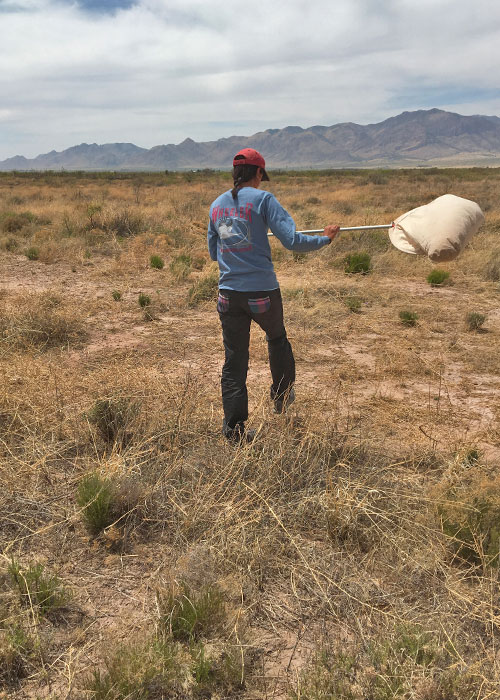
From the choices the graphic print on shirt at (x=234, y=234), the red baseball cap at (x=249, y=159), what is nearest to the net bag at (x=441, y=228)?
the red baseball cap at (x=249, y=159)

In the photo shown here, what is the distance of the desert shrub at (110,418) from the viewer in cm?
344

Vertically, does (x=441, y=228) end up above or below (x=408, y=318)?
above

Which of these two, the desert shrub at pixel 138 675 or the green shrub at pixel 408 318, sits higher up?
the green shrub at pixel 408 318

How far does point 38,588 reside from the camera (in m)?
2.16

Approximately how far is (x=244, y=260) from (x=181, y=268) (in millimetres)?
6205

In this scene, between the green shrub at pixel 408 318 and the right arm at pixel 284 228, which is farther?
the green shrub at pixel 408 318

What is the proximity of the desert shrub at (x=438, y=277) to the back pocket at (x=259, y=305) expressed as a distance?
6.12 metres

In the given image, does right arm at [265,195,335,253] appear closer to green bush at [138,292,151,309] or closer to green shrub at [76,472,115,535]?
green shrub at [76,472,115,535]

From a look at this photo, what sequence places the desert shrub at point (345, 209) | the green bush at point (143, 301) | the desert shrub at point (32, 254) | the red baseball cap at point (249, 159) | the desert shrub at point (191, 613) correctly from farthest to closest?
1. the desert shrub at point (345, 209)
2. the desert shrub at point (32, 254)
3. the green bush at point (143, 301)
4. the red baseball cap at point (249, 159)
5. the desert shrub at point (191, 613)

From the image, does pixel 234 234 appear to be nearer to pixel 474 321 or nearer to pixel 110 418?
pixel 110 418

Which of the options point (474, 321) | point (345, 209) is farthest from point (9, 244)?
point (345, 209)

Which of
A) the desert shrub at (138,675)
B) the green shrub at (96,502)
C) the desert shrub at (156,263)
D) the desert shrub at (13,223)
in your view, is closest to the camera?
the desert shrub at (138,675)

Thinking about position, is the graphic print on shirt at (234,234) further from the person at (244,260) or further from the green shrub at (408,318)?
the green shrub at (408,318)

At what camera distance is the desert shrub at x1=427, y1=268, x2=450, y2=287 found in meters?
8.52
